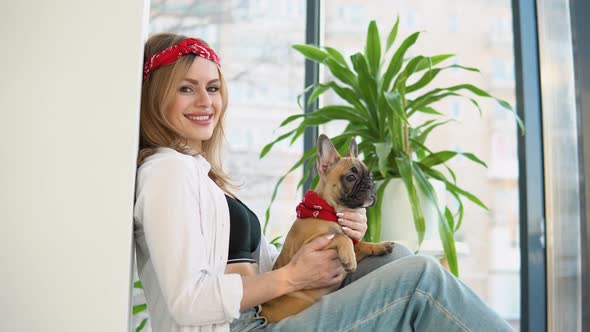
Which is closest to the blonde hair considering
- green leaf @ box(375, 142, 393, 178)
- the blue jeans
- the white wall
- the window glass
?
the white wall

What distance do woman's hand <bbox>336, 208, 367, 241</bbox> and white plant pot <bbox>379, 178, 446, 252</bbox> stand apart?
2.20 ft

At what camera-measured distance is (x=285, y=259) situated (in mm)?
1604

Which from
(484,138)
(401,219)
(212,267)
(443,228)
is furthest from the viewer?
(484,138)

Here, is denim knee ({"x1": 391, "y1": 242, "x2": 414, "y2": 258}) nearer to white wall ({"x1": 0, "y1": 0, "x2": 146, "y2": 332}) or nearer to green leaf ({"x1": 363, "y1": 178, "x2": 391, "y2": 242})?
green leaf ({"x1": 363, "y1": 178, "x2": 391, "y2": 242})

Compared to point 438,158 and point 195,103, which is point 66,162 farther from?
point 438,158

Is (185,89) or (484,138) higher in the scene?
(484,138)

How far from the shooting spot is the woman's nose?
158 cm

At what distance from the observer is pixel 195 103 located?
1.58 metres

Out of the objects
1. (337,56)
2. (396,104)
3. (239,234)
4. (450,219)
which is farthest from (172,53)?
(450,219)

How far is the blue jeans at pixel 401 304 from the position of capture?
1.25 metres

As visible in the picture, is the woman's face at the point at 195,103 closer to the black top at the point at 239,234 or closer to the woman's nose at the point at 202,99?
the woman's nose at the point at 202,99

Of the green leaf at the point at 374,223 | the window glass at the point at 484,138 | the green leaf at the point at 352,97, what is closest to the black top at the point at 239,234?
the green leaf at the point at 374,223

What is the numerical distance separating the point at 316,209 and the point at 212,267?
0.38m

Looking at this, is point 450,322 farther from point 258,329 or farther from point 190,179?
point 190,179
